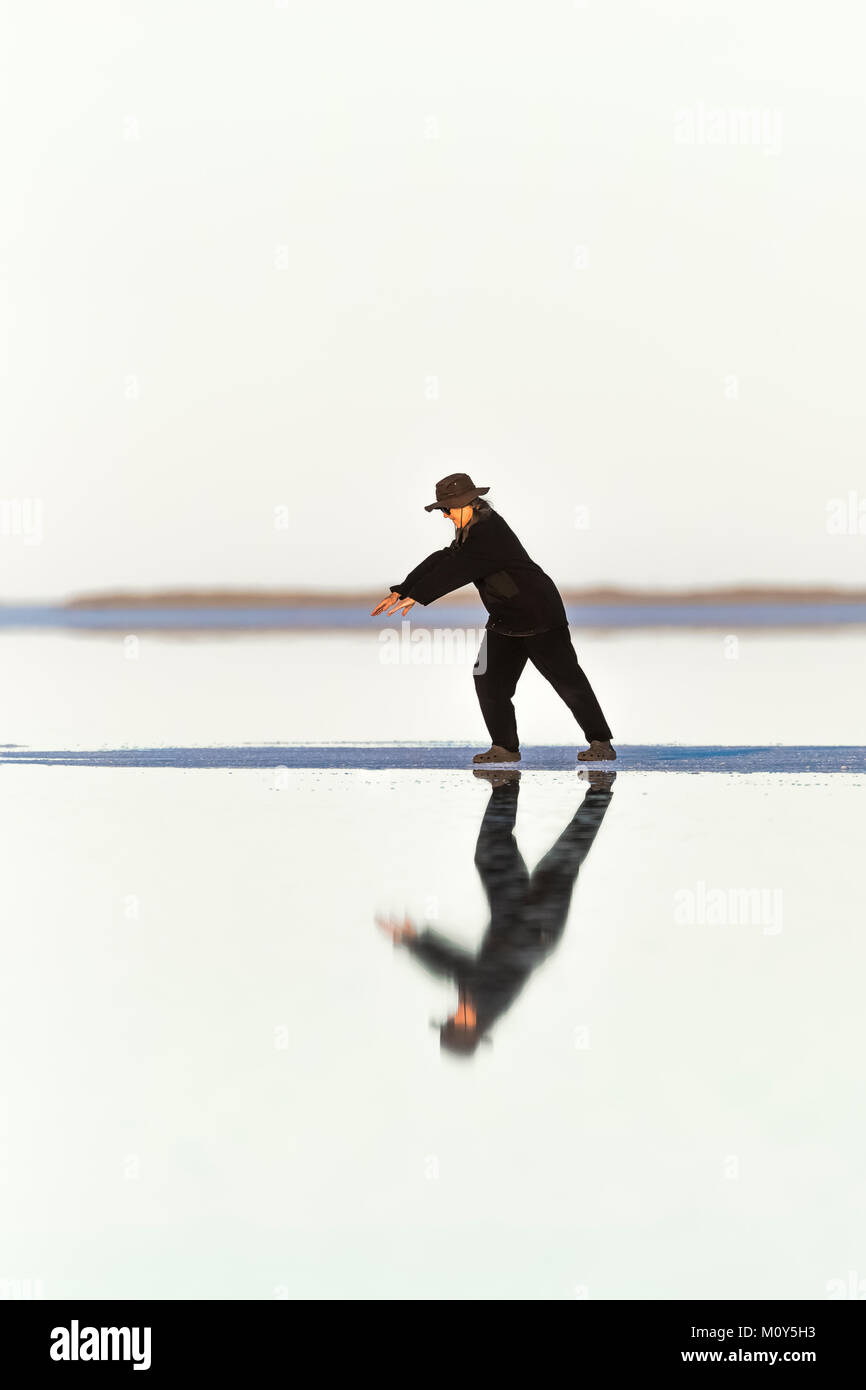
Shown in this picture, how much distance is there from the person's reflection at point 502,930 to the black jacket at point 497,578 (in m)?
1.68

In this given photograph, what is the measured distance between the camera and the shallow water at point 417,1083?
9.14ft

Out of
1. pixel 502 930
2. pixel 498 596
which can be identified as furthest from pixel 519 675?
pixel 502 930

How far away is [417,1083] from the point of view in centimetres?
344

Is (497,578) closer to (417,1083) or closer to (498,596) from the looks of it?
(498,596)

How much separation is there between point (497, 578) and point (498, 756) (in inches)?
39.3

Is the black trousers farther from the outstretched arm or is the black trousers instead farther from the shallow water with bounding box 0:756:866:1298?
the shallow water with bounding box 0:756:866:1298

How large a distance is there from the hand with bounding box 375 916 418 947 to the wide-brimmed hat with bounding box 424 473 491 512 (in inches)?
155

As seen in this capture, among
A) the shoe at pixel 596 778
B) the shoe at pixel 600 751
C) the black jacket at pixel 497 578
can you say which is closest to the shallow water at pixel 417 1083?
the shoe at pixel 596 778

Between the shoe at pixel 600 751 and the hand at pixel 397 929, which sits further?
the shoe at pixel 600 751

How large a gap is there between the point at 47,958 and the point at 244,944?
54 centimetres

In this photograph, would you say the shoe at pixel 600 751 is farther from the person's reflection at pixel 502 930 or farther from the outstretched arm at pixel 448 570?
the person's reflection at pixel 502 930

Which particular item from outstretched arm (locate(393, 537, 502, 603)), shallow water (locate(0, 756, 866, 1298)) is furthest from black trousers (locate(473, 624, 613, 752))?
shallow water (locate(0, 756, 866, 1298))

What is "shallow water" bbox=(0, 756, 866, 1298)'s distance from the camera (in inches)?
110
